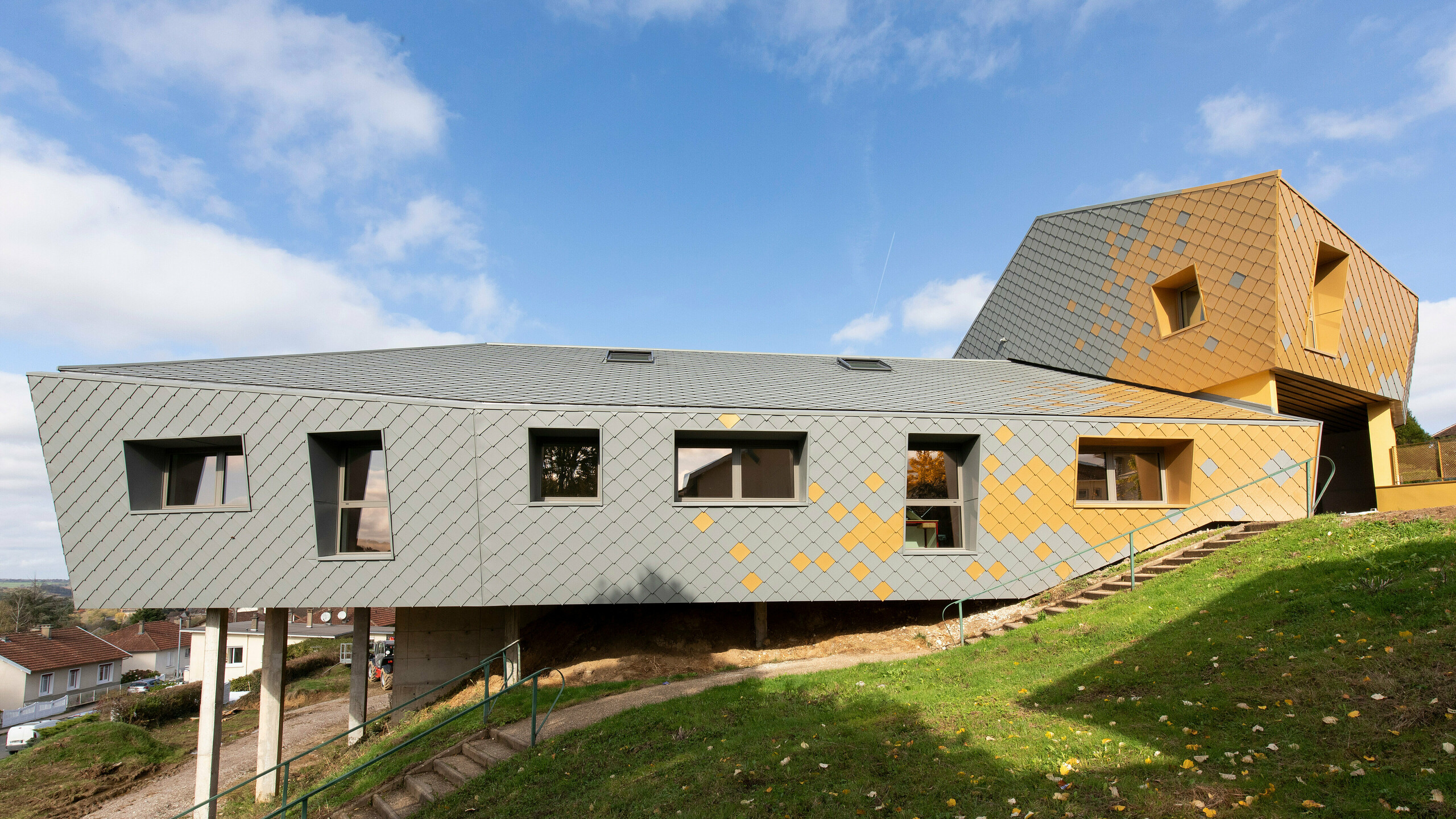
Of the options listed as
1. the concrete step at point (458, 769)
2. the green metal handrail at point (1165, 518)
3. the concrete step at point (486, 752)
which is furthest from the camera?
the green metal handrail at point (1165, 518)

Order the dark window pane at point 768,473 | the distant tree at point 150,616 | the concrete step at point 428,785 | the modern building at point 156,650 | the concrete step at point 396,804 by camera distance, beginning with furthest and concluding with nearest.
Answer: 1. the distant tree at point 150,616
2. the modern building at point 156,650
3. the dark window pane at point 768,473
4. the concrete step at point 428,785
5. the concrete step at point 396,804

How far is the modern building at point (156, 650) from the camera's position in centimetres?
5353

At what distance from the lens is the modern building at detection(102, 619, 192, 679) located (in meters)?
53.5

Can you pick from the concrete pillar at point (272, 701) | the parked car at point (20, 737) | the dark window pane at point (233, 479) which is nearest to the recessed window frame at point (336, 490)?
the dark window pane at point (233, 479)

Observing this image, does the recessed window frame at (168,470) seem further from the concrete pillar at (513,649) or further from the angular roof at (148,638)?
the angular roof at (148,638)

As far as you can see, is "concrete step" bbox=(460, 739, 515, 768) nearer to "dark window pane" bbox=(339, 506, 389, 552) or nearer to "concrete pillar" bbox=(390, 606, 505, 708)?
"dark window pane" bbox=(339, 506, 389, 552)

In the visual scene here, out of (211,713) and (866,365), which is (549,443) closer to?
(211,713)

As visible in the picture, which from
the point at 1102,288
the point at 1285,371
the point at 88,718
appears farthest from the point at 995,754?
the point at 88,718

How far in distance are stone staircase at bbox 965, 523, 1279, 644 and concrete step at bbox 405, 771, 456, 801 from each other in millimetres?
8129

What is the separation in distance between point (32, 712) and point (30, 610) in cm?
3824

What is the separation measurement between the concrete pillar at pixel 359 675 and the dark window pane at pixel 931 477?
1189 centimetres

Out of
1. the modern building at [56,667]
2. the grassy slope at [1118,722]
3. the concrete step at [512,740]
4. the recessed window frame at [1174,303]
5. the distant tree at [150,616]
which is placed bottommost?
the distant tree at [150,616]

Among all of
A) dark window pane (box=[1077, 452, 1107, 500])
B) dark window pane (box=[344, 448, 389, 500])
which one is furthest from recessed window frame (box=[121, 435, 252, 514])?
dark window pane (box=[1077, 452, 1107, 500])

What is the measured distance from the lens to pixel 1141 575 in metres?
12.2
